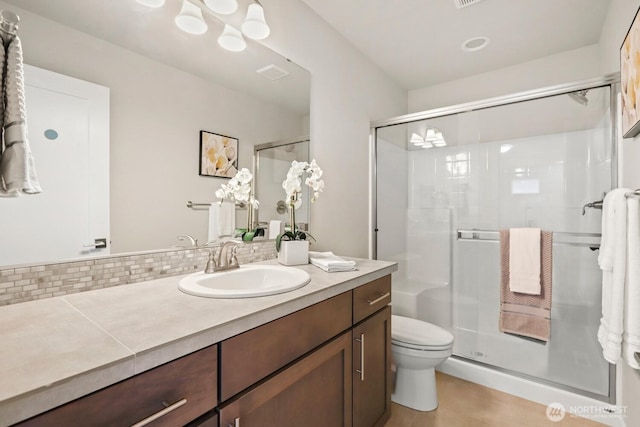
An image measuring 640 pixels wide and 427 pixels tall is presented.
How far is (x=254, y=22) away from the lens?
1472 mm

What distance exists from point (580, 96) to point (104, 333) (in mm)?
2580

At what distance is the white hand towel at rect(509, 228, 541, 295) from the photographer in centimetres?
198

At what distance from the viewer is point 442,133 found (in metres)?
2.44

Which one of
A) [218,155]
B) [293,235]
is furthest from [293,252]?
[218,155]

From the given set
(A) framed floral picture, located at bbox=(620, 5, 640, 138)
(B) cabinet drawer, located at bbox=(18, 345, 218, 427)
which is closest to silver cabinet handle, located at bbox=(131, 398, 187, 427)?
(B) cabinet drawer, located at bbox=(18, 345, 218, 427)

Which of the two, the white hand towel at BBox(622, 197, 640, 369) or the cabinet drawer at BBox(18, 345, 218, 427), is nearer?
the cabinet drawer at BBox(18, 345, 218, 427)

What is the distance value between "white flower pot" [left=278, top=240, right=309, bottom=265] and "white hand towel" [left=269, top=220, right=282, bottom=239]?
17 cm

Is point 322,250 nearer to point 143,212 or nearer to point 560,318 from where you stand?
point 143,212

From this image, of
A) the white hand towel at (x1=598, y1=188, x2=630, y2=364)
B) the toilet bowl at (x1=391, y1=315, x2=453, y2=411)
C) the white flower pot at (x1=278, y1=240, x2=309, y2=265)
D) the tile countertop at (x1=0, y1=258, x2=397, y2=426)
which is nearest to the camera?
the tile countertop at (x1=0, y1=258, x2=397, y2=426)

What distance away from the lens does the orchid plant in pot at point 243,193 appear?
1.47m

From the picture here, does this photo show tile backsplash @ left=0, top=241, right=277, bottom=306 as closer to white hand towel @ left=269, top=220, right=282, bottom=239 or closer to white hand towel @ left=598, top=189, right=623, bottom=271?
white hand towel @ left=269, top=220, right=282, bottom=239

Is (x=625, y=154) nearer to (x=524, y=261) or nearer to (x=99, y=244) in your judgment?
(x=524, y=261)

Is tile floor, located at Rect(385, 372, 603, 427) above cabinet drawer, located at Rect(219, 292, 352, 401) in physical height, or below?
below

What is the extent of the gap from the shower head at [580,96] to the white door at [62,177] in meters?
2.44
